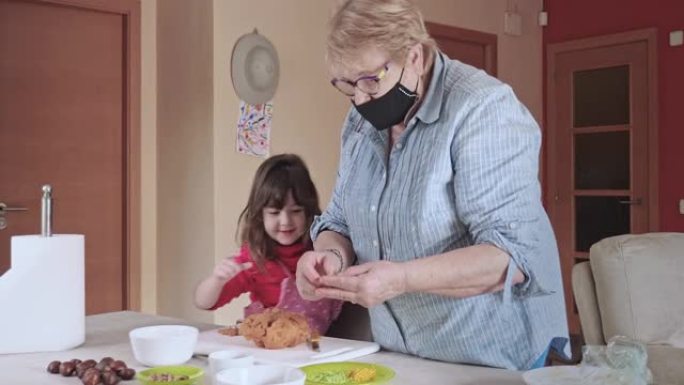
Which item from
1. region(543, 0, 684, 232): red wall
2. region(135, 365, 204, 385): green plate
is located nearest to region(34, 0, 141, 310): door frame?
region(135, 365, 204, 385): green plate

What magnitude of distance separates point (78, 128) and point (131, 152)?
267 mm

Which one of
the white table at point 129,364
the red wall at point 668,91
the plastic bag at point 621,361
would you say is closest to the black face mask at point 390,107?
the white table at point 129,364

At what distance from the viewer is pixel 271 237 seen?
2.15 m

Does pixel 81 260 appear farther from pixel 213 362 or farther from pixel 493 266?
pixel 493 266

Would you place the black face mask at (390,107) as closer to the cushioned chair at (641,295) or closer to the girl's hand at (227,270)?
the girl's hand at (227,270)

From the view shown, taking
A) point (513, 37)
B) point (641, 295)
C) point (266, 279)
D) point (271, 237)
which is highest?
point (513, 37)

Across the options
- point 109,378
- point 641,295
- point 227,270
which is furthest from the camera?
point 641,295

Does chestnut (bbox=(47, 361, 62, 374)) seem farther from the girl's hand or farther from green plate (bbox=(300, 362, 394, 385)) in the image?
the girl's hand

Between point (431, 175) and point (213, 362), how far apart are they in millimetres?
497

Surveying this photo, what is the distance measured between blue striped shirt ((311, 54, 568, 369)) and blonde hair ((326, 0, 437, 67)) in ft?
0.32

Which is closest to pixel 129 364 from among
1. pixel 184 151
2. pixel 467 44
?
pixel 184 151

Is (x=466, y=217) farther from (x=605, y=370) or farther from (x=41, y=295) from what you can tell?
(x=41, y=295)

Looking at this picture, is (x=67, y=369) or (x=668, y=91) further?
(x=668, y=91)

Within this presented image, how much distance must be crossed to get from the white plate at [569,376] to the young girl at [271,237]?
1.02 meters
